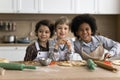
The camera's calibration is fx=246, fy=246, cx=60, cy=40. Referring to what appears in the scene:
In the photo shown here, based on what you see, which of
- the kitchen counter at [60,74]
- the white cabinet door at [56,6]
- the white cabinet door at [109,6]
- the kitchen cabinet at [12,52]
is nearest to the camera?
the kitchen counter at [60,74]

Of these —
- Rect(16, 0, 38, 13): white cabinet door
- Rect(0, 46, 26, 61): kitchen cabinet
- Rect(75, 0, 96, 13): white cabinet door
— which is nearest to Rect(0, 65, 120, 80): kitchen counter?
Rect(0, 46, 26, 61): kitchen cabinet

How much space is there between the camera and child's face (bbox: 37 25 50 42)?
2.29m

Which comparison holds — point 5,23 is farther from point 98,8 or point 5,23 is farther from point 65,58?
point 65,58

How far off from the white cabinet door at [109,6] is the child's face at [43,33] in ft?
7.40

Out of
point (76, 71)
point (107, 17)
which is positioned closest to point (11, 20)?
point (107, 17)

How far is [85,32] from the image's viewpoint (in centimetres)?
225

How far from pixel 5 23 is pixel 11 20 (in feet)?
0.56

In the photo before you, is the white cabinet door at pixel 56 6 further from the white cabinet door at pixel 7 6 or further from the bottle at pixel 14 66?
the bottle at pixel 14 66

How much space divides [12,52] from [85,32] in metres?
2.04

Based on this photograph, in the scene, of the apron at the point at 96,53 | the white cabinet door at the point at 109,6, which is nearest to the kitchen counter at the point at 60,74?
the apron at the point at 96,53

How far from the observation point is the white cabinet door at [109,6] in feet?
14.4

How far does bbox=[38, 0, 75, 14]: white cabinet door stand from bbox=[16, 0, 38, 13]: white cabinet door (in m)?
0.09

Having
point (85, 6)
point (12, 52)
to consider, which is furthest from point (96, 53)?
point (85, 6)

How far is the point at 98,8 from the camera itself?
172 inches
